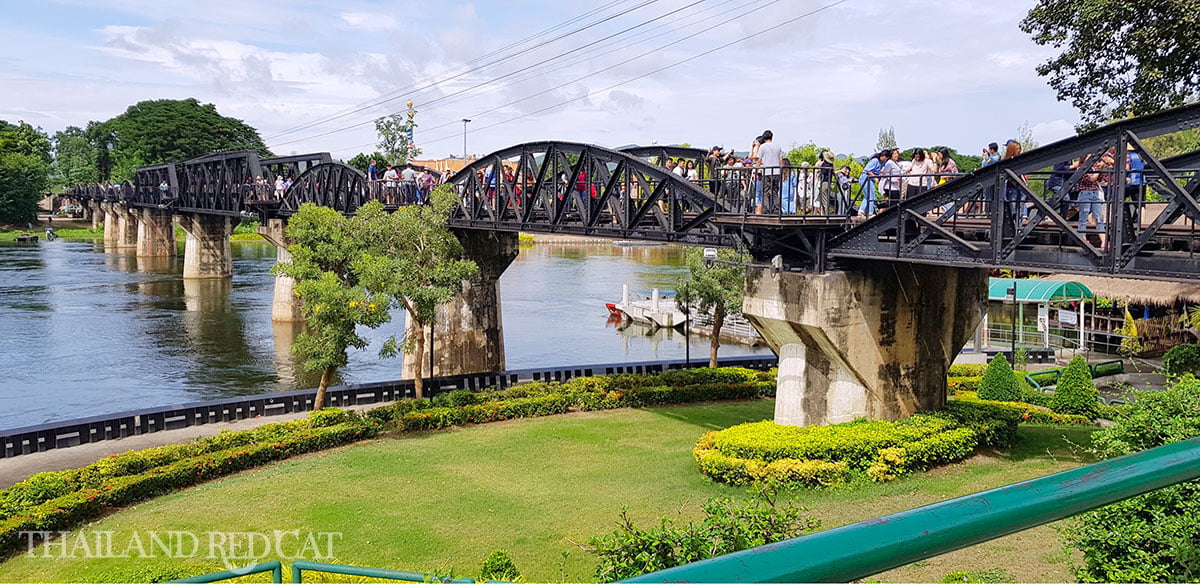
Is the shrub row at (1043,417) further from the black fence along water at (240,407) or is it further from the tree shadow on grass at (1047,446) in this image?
the black fence along water at (240,407)

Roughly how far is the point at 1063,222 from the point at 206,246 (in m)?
77.3

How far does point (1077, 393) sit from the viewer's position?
26.3m

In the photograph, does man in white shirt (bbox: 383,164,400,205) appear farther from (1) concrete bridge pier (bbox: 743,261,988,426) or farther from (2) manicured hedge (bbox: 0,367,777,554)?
(1) concrete bridge pier (bbox: 743,261,988,426)

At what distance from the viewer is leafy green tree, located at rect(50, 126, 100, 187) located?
494 feet

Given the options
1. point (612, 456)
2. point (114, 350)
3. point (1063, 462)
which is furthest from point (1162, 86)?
point (114, 350)

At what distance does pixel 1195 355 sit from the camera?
96.0 ft

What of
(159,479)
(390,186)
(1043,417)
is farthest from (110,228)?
(1043,417)

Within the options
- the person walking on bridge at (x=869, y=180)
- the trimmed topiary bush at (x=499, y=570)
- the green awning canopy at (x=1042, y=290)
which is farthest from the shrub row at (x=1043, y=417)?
the trimmed topiary bush at (x=499, y=570)

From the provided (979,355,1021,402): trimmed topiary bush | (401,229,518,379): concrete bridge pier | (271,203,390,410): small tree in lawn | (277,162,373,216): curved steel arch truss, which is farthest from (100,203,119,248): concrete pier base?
(979,355,1021,402): trimmed topiary bush

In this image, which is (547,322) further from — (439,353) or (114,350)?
(114,350)

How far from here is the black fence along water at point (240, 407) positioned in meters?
24.6

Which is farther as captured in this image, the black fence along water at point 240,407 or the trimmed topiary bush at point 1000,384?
the trimmed topiary bush at point 1000,384

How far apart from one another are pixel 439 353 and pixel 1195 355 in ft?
88.9

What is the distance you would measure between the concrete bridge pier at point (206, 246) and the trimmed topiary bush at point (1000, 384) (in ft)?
223
